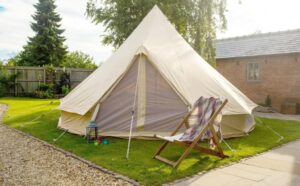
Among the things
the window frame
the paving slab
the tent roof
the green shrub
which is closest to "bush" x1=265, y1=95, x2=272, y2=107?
the window frame

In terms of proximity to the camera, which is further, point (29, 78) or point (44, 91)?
point (29, 78)

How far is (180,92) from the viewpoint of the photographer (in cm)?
660

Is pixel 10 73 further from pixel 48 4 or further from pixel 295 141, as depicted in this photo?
pixel 295 141

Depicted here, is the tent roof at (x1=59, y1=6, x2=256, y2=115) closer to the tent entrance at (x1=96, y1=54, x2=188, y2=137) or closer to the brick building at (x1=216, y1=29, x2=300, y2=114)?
the tent entrance at (x1=96, y1=54, x2=188, y2=137)

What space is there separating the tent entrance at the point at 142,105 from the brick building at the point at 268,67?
8.72 meters

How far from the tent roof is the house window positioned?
834 centimetres

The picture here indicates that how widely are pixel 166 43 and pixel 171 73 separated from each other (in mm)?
1188

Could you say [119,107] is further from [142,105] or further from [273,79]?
[273,79]

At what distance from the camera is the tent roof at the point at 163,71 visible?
680cm

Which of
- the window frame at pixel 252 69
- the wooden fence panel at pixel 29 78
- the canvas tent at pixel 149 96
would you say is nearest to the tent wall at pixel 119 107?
the canvas tent at pixel 149 96

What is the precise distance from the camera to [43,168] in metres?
4.73

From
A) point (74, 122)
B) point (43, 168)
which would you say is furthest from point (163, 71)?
point (43, 168)

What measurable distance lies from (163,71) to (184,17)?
24.0ft

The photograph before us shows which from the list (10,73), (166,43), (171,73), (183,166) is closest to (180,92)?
(171,73)
